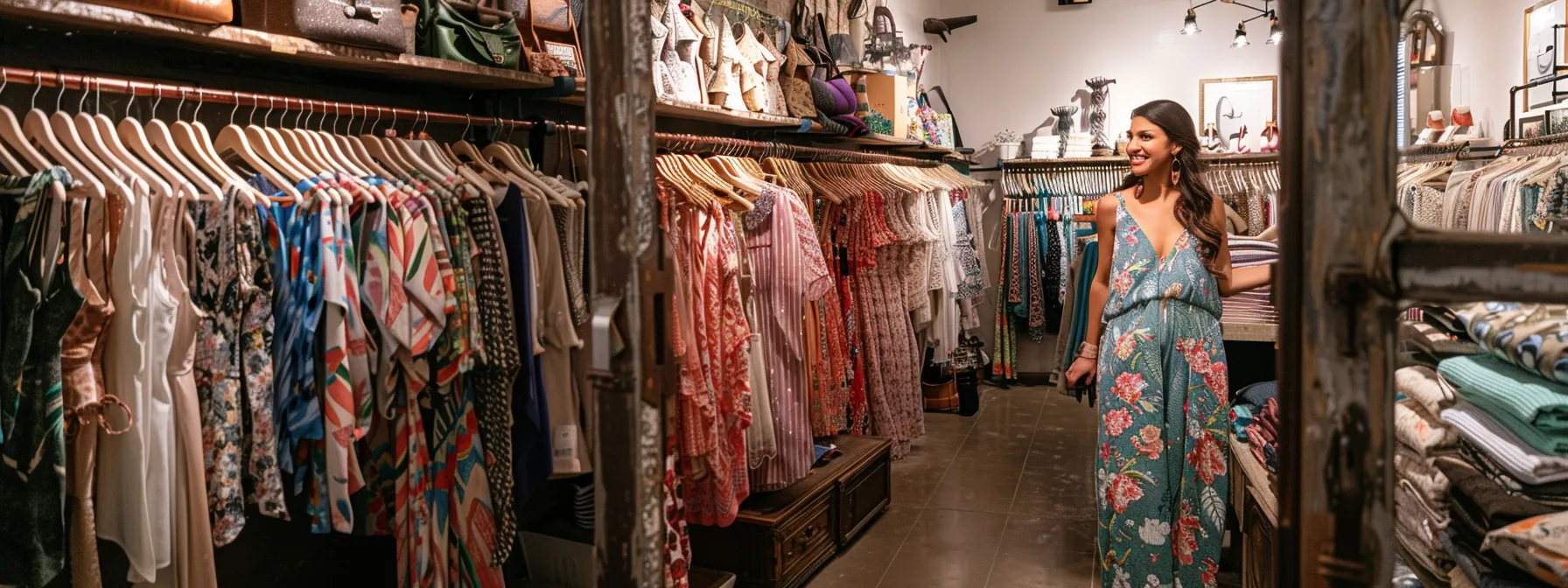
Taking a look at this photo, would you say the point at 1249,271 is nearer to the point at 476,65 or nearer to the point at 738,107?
the point at 738,107

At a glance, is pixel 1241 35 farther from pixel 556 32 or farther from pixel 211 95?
pixel 211 95

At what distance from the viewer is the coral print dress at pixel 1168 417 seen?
3199 mm

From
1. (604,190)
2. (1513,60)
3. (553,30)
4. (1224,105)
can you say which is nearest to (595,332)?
(604,190)

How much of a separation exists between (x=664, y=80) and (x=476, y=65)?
113 cm

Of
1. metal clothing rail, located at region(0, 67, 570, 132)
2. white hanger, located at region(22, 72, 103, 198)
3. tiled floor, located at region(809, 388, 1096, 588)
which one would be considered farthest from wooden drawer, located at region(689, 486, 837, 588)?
white hanger, located at region(22, 72, 103, 198)

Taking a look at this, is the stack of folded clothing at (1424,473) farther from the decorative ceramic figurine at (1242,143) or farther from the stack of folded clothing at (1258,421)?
the decorative ceramic figurine at (1242,143)

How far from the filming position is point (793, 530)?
12.6 feet

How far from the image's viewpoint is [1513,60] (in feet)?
21.0

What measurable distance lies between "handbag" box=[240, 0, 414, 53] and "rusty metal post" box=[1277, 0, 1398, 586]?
2.31m

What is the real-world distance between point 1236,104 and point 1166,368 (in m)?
5.58

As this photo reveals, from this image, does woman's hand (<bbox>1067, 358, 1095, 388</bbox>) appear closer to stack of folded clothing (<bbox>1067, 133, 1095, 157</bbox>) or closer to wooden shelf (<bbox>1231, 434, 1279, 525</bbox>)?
wooden shelf (<bbox>1231, 434, 1279, 525</bbox>)

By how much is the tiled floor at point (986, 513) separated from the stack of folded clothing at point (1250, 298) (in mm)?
1185

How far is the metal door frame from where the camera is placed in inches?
18.2

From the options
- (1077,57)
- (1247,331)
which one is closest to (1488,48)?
(1077,57)
